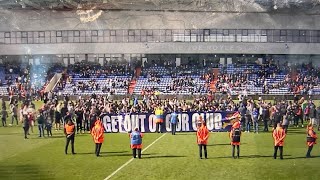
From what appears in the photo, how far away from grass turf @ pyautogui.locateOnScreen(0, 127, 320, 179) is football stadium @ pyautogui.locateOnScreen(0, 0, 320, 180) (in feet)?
0.13

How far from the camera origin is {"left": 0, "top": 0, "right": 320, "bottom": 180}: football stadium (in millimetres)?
15062

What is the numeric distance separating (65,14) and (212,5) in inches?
404

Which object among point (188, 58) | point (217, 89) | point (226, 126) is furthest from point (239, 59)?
point (226, 126)

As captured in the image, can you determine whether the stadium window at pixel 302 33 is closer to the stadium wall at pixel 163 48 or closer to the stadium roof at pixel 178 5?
the stadium wall at pixel 163 48

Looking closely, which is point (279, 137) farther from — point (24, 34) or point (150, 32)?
point (24, 34)

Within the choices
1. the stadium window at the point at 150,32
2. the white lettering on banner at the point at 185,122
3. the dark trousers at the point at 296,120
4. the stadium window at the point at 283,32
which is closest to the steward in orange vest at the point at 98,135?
the white lettering on banner at the point at 185,122

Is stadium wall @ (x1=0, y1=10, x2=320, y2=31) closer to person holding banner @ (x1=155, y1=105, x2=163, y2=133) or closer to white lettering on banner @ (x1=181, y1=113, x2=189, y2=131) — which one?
white lettering on banner @ (x1=181, y1=113, x2=189, y2=131)

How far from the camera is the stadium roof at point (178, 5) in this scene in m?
29.8

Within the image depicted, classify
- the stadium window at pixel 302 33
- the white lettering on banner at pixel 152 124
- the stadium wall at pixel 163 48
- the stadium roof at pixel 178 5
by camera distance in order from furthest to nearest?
the stadium wall at pixel 163 48
the stadium window at pixel 302 33
the stadium roof at pixel 178 5
the white lettering on banner at pixel 152 124

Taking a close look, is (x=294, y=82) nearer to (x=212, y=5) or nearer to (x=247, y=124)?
(x=212, y=5)

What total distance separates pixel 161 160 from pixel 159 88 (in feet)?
70.4

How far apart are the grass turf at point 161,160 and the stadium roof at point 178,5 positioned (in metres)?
11.5

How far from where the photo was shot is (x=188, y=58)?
135ft

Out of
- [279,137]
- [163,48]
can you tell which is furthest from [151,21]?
[279,137]
